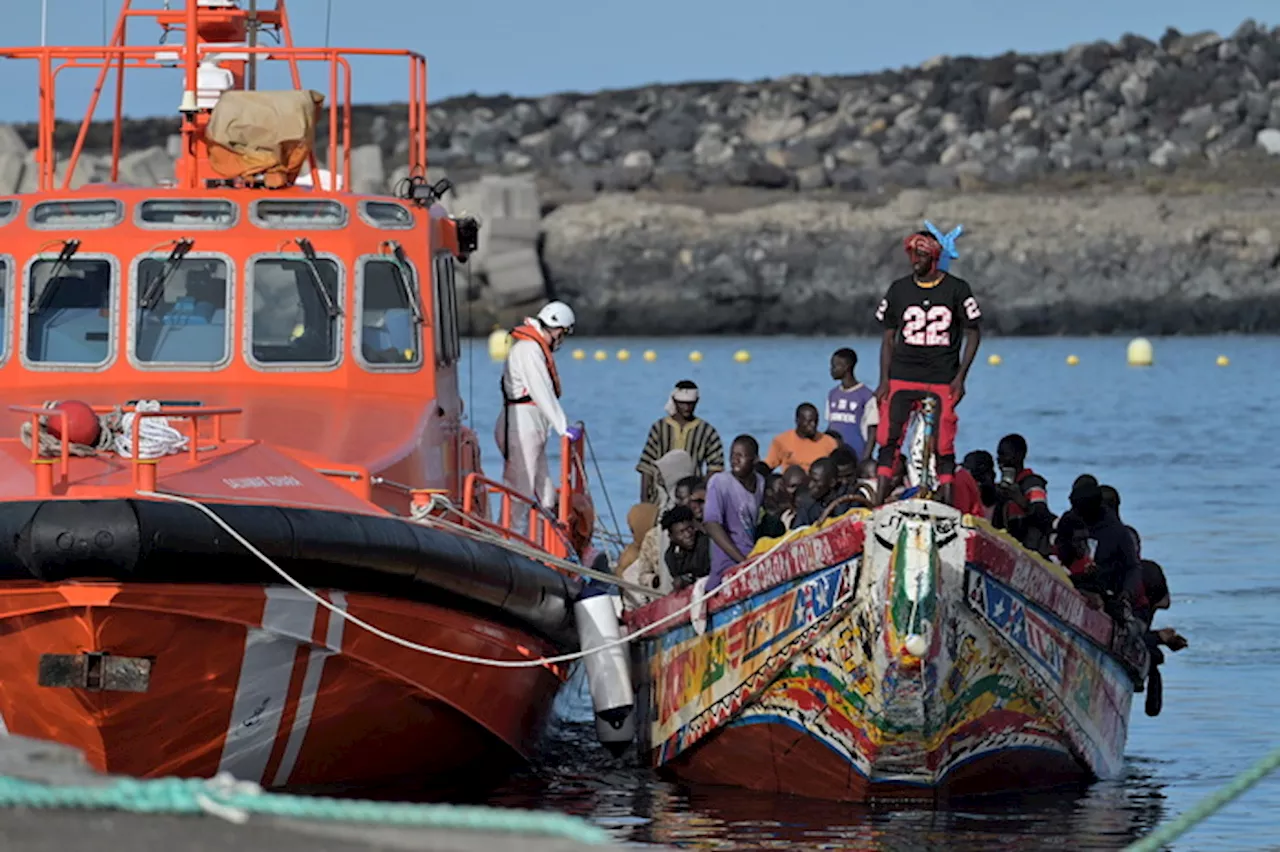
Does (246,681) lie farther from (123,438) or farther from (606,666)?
(606,666)

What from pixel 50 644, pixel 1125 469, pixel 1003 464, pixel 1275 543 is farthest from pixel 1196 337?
pixel 50 644

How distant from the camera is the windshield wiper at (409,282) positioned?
11312 millimetres

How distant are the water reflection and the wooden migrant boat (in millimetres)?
539

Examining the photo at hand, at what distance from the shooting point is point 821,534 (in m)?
10.1

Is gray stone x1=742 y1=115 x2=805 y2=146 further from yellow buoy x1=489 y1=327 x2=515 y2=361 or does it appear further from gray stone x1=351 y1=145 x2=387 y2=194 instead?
yellow buoy x1=489 y1=327 x2=515 y2=361

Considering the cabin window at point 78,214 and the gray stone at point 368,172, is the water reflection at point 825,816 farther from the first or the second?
the gray stone at point 368,172

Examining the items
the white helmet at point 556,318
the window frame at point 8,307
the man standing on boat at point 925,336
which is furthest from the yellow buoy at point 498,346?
the man standing on boat at point 925,336

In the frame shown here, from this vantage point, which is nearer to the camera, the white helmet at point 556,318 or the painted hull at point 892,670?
the painted hull at point 892,670

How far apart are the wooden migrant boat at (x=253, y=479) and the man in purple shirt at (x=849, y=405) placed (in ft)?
8.01

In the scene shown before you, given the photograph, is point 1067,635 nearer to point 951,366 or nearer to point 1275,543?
point 951,366

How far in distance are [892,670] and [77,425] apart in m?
3.19

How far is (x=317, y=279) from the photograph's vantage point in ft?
36.5

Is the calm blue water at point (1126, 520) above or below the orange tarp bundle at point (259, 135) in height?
below

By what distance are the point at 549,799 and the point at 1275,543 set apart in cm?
1340
